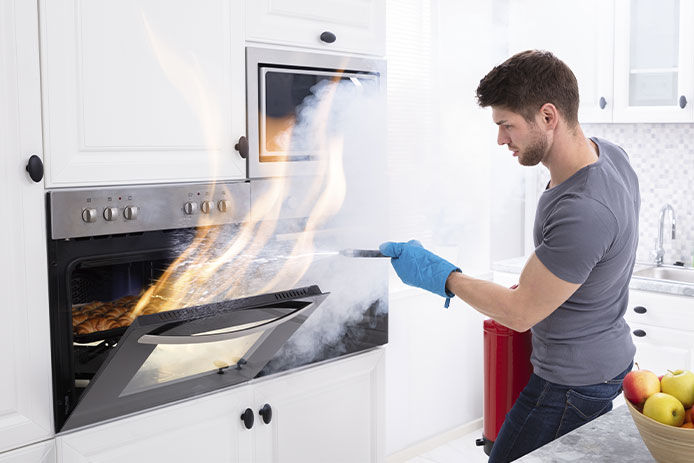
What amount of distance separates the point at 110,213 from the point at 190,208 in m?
0.21

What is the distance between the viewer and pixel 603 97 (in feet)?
10.5

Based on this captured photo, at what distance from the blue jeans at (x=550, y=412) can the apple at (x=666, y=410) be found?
0.63m

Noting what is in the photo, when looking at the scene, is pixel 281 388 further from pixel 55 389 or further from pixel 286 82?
pixel 286 82

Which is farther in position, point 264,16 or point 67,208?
point 264,16

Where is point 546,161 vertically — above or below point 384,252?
above

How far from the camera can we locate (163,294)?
72.9 inches

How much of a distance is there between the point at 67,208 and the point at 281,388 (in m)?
0.82

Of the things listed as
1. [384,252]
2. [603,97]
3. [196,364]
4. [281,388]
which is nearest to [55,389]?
[196,364]

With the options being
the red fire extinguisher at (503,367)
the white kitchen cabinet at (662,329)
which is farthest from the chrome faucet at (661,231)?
the red fire extinguisher at (503,367)

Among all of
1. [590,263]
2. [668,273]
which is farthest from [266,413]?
[668,273]

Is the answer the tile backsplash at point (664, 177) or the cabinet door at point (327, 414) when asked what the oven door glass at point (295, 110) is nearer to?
the cabinet door at point (327, 414)

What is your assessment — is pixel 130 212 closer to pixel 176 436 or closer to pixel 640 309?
pixel 176 436

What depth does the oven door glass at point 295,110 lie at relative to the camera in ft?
6.62

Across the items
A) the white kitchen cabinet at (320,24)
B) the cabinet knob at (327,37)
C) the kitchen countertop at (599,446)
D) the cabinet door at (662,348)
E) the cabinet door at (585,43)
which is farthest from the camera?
the cabinet door at (585,43)
